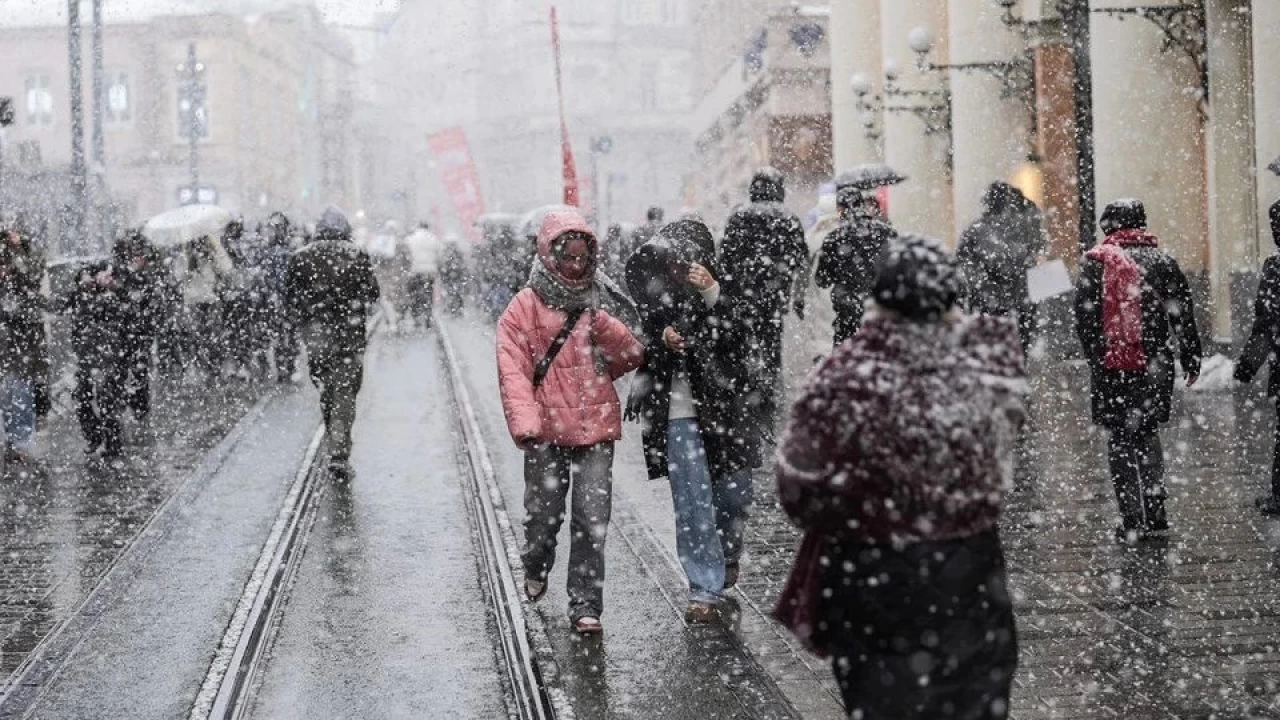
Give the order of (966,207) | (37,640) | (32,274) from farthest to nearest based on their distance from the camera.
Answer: (966,207) < (32,274) < (37,640)

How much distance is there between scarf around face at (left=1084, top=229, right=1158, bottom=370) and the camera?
8.89 m

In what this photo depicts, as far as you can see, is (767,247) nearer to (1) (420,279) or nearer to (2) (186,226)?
(2) (186,226)

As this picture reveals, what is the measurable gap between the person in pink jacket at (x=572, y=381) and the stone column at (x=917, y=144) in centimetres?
2053

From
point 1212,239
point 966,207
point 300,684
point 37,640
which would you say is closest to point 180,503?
point 37,640

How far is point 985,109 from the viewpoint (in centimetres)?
2381

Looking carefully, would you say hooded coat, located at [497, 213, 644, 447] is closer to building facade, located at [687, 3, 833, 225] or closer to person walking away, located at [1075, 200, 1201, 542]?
person walking away, located at [1075, 200, 1201, 542]

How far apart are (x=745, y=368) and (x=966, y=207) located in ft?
54.6

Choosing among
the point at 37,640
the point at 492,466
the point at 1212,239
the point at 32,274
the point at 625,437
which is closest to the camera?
the point at 37,640

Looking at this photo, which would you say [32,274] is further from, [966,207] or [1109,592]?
[966,207]

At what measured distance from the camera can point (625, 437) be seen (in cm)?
1486

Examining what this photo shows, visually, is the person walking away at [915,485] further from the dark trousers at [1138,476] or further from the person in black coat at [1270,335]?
the person in black coat at [1270,335]

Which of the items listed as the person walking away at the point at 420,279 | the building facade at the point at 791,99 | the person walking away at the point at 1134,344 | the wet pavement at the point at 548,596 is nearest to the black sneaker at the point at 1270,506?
the wet pavement at the point at 548,596

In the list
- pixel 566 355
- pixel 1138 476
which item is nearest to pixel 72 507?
pixel 566 355

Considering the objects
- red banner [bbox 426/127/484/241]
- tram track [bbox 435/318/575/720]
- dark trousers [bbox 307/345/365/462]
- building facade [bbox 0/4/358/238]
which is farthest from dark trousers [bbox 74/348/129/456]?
building facade [bbox 0/4/358/238]
